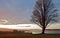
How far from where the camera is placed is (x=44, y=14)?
383cm

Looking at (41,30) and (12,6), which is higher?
(12,6)

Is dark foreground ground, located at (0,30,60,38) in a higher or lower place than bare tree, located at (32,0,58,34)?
lower

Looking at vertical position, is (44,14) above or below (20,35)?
above

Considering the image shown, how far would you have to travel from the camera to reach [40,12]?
3830 mm

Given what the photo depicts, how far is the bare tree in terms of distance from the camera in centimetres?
381

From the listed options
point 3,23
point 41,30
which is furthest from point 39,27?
point 3,23

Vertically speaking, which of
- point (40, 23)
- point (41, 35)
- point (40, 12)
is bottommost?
point (41, 35)

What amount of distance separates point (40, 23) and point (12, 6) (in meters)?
0.76

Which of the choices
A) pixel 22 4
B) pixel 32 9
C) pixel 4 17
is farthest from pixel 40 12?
pixel 4 17

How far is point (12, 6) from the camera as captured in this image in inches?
152

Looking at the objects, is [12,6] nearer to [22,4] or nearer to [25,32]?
[22,4]

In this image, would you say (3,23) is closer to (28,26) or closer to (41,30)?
(28,26)

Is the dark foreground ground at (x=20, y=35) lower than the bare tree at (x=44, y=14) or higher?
lower

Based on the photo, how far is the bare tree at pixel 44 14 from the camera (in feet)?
12.5
